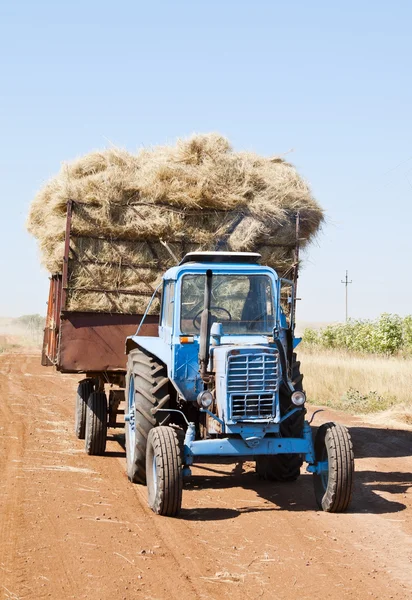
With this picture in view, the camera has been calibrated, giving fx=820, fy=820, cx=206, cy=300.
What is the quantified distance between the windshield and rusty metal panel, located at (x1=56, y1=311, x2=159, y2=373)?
2941 millimetres

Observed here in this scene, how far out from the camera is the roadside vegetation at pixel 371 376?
59.2ft

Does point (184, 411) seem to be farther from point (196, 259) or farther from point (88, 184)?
point (88, 184)

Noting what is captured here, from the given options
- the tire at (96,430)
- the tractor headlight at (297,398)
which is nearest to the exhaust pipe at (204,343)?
the tractor headlight at (297,398)

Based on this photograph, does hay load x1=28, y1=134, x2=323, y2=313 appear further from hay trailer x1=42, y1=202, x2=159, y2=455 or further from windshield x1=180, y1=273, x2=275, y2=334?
windshield x1=180, y1=273, x2=275, y2=334

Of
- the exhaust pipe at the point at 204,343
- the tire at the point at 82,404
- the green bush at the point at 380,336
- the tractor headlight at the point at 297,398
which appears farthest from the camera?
the green bush at the point at 380,336

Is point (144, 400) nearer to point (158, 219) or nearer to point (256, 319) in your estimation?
point (256, 319)

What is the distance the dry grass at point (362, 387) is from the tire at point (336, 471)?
25.0 feet

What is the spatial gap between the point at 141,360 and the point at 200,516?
84.2 inches

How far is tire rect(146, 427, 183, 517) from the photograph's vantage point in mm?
7969

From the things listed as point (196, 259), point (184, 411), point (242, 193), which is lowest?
point (184, 411)

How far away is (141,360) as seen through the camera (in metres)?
9.59

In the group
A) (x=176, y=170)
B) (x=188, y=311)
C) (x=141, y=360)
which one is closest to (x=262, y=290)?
(x=188, y=311)

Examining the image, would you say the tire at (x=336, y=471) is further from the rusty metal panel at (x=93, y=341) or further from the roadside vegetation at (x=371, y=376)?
the roadside vegetation at (x=371, y=376)

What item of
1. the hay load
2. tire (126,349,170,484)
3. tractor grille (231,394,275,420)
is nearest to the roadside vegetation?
the hay load
